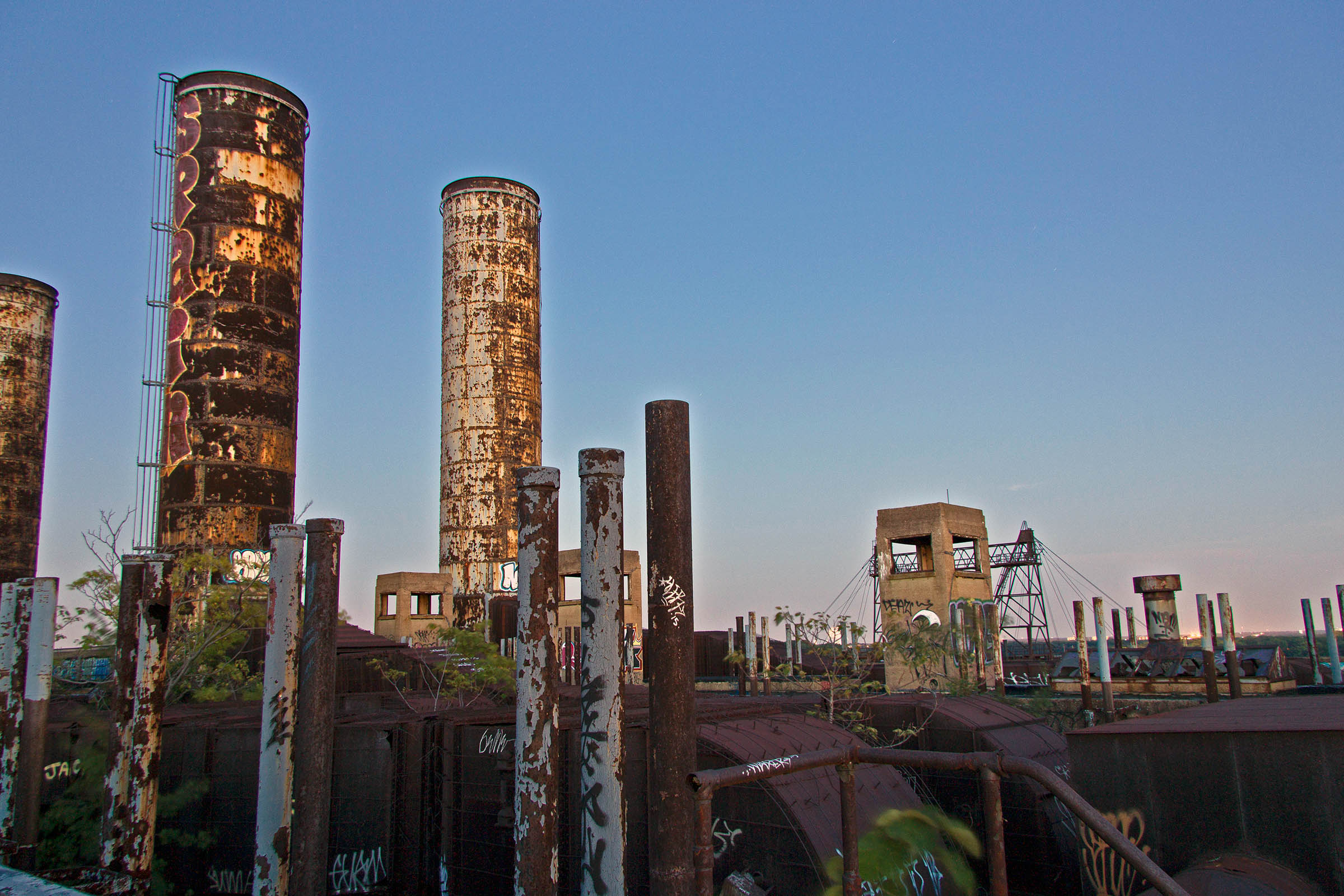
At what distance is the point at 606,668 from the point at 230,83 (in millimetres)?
26578

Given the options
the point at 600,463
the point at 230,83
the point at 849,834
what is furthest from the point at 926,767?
the point at 230,83

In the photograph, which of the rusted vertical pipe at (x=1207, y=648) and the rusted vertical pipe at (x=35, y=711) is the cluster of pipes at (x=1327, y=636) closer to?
the rusted vertical pipe at (x=1207, y=648)

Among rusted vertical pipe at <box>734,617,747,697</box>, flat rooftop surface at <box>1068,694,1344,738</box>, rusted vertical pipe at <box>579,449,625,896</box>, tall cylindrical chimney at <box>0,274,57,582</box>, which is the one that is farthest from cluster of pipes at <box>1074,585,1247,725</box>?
tall cylindrical chimney at <box>0,274,57,582</box>

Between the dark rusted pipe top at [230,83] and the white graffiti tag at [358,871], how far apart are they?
23458mm

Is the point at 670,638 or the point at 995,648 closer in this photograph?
the point at 670,638

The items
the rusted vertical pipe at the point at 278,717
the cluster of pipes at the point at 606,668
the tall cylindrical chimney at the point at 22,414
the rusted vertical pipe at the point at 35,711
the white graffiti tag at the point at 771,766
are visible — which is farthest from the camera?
the tall cylindrical chimney at the point at 22,414

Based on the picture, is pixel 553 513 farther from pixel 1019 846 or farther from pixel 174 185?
pixel 174 185

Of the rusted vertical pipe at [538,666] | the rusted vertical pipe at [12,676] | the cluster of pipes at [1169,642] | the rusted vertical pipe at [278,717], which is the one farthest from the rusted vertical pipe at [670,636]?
the cluster of pipes at [1169,642]

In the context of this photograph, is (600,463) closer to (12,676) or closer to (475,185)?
(12,676)

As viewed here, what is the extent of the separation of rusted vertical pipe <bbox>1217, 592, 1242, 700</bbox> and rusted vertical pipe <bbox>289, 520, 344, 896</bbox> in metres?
17.2

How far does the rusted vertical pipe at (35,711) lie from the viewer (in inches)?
423

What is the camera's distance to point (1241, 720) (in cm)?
830

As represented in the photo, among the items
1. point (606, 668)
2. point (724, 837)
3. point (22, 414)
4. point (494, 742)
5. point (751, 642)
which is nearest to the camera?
point (606, 668)

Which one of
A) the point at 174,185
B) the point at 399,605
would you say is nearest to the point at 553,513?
the point at 174,185
